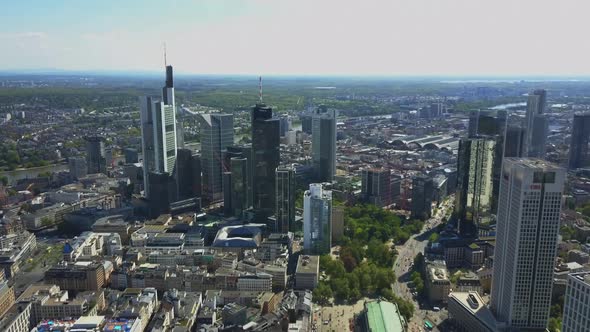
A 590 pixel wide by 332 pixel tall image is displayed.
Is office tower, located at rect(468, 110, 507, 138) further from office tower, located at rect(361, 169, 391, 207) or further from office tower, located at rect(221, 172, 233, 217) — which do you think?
office tower, located at rect(221, 172, 233, 217)

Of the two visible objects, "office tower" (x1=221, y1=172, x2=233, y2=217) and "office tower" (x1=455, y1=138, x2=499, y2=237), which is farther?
"office tower" (x1=221, y1=172, x2=233, y2=217)

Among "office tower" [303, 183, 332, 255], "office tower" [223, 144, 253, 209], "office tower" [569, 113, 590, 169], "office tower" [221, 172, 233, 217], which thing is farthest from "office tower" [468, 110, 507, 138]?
"office tower" [569, 113, 590, 169]

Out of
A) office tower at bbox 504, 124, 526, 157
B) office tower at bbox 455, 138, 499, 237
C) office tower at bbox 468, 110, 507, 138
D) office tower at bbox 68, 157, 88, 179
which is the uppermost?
office tower at bbox 468, 110, 507, 138

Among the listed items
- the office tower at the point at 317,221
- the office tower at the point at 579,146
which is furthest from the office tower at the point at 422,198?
the office tower at the point at 579,146

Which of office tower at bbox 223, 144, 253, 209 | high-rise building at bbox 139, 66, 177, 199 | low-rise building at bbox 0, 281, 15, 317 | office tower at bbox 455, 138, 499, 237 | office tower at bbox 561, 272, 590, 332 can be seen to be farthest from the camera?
high-rise building at bbox 139, 66, 177, 199

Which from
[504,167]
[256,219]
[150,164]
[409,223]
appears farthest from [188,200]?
[504,167]

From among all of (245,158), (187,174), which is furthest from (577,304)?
(187,174)

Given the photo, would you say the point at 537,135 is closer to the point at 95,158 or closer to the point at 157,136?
the point at 157,136
